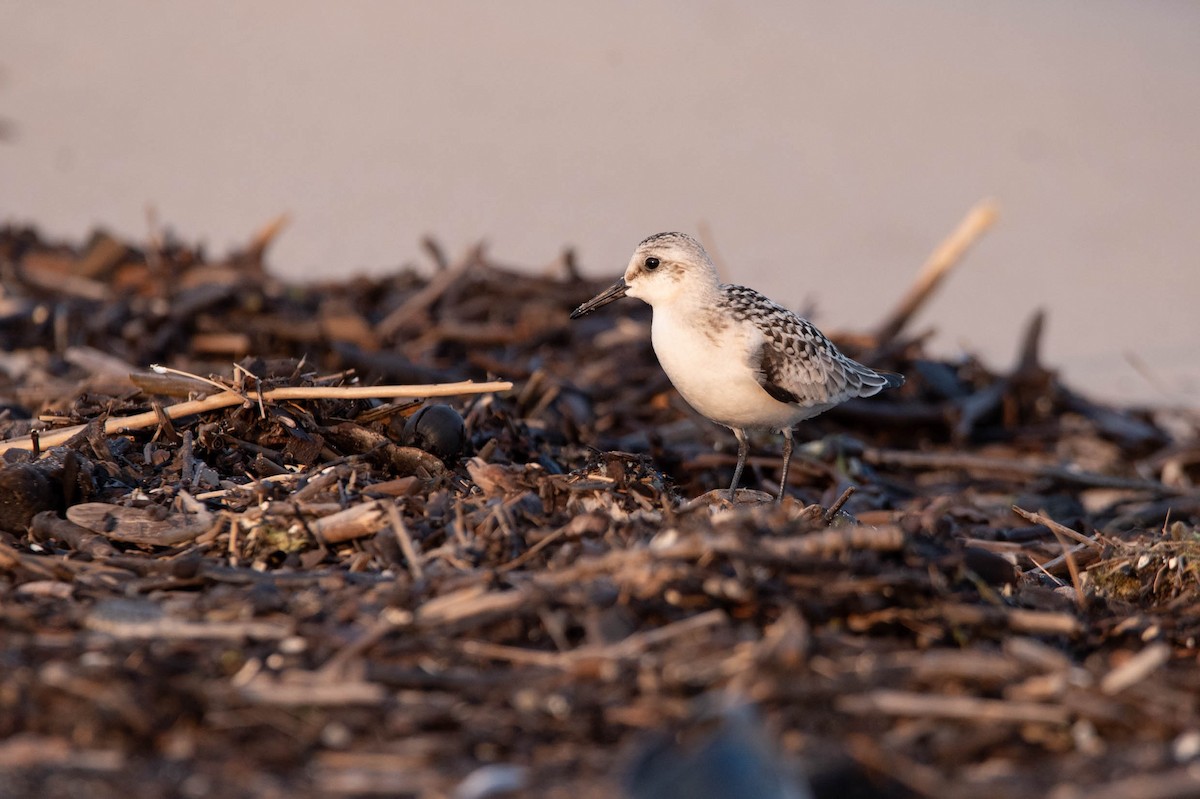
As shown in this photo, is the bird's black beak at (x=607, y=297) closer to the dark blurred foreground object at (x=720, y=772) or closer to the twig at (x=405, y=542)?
the twig at (x=405, y=542)

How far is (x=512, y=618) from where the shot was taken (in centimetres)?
317

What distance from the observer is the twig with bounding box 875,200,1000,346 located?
8.37m

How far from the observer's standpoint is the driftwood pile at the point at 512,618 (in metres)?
2.67

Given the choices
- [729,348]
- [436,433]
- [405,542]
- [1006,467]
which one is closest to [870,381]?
[1006,467]

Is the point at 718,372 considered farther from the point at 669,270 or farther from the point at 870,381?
the point at 870,381

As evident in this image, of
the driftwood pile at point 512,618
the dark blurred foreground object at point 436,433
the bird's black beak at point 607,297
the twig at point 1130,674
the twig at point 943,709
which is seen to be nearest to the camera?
the driftwood pile at point 512,618

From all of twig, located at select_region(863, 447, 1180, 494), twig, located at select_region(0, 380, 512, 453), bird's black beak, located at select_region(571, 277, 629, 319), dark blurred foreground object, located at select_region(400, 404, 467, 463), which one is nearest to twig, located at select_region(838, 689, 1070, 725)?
twig, located at select_region(0, 380, 512, 453)

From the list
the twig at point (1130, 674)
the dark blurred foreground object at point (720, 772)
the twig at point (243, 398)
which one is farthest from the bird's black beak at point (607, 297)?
the dark blurred foreground object at point (720, 772)

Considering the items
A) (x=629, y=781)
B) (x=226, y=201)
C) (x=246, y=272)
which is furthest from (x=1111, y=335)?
(x=629, y=781)

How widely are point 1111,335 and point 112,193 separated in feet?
27.7

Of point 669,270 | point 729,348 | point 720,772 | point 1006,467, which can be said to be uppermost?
point 669,270

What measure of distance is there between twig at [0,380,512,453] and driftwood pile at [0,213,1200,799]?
0.6 inches

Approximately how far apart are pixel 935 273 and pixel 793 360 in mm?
3112

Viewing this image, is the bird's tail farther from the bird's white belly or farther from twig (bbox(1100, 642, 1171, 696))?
twig (bbox(1100, 642, 1171, 696))
